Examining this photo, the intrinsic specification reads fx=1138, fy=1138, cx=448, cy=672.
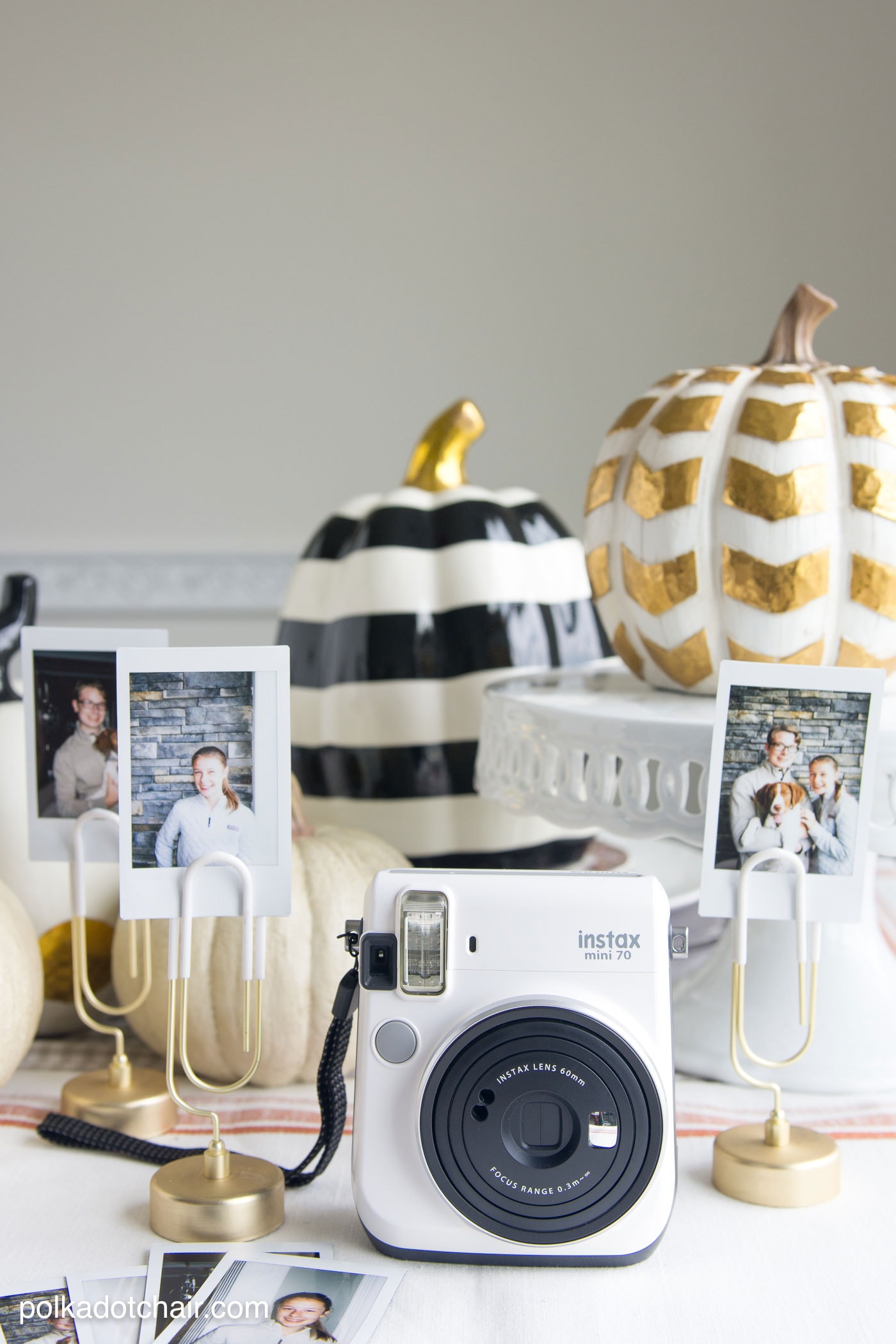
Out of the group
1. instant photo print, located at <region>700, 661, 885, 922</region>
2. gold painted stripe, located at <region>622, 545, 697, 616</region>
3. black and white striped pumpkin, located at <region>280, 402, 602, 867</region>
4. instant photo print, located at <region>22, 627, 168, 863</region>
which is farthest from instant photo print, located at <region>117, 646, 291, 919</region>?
black and white striped pumpkin, located at <region>280, 402, 602, 867</region>

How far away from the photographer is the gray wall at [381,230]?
2129 millimetres

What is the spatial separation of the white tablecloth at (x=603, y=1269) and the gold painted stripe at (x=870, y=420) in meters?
0.43

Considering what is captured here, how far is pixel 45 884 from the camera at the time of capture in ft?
2.53

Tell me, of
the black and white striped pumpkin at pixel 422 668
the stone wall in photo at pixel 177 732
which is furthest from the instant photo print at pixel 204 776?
the black and white striped pumpkin at pixel 422 668

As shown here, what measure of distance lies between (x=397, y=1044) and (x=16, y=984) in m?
0.26

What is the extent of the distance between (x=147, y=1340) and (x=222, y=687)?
0.27 meters

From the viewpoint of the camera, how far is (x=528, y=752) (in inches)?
28.7

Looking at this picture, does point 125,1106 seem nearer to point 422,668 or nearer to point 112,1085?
point 112,1085

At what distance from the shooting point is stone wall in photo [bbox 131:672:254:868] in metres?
0.54

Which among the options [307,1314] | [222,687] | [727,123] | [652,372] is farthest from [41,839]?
[727,123]

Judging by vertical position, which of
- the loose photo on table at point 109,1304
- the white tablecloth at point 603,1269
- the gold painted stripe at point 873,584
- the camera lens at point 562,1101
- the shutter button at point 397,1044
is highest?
the gold painted stripe at point 873,584

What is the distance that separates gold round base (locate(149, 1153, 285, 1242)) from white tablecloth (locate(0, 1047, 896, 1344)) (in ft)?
0.04

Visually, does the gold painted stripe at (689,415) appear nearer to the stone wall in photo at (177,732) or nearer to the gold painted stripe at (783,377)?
the gold painted stripe at (783,377)

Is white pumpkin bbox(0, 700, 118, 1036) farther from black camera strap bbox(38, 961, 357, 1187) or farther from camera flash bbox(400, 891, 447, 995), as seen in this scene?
camera flash bbox(400, 891, 447, 995)
